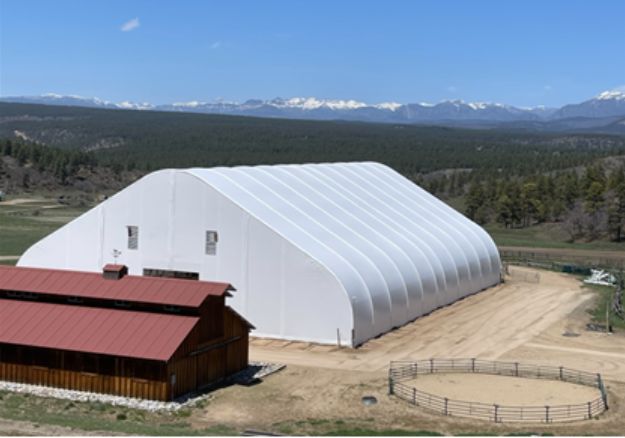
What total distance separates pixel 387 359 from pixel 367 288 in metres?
5.01

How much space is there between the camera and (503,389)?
124 feet

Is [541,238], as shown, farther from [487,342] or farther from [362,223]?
[487,342]

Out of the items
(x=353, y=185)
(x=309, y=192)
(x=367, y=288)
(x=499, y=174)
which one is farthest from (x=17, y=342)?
(x=499, y=174)

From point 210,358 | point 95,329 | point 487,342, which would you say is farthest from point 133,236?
point 487,342

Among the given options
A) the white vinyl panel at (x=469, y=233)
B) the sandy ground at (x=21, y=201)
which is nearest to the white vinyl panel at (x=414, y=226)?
the white vinyl panel at (x=469, y=233)

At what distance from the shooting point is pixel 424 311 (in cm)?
5450

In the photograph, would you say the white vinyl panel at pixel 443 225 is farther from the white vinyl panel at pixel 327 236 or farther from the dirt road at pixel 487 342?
the white vinyl panel at pixel 327 236

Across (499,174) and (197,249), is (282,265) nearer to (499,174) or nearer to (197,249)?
(197,249)

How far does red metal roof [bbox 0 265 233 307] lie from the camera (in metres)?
37.1

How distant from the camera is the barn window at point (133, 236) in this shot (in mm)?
51469

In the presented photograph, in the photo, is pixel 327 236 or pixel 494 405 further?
pixel 327 236

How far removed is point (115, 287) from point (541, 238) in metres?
79.5

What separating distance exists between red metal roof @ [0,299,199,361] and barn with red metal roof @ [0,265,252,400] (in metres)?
0.04

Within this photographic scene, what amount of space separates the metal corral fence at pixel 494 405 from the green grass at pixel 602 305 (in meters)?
14.3
